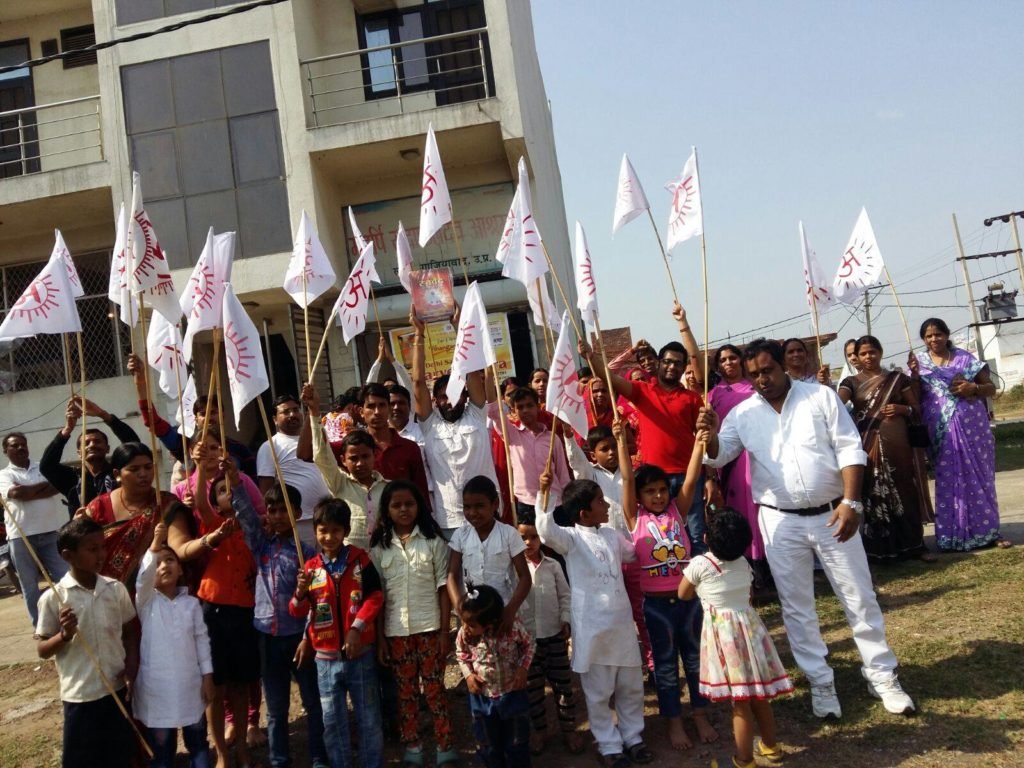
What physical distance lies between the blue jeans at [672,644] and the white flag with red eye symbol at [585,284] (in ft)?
5.65

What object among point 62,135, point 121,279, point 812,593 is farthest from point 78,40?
point 812,593

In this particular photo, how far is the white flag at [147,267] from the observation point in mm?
4555

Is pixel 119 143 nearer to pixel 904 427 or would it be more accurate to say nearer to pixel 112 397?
pixel 112 397

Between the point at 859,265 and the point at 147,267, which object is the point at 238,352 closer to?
the point at 147,267

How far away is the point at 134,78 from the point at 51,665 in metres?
8.85

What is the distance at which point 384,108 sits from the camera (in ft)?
41.9

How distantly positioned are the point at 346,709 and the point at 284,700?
1.47 ft

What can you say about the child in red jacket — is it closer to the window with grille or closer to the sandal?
the sandal

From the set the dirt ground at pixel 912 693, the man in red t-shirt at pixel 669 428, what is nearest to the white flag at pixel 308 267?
the man in red t-shirt at pixel 669 428

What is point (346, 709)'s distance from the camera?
3881 mm

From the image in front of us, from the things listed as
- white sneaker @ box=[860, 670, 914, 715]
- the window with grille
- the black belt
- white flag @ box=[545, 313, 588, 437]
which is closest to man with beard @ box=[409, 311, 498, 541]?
white flag @ box=[545, 313, 588, 437]

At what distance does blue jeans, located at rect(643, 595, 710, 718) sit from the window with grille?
11491mm

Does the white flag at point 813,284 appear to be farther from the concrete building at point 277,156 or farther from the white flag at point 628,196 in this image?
the concrete building at point 277,156

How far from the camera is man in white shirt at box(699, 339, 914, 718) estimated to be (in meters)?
3.96
